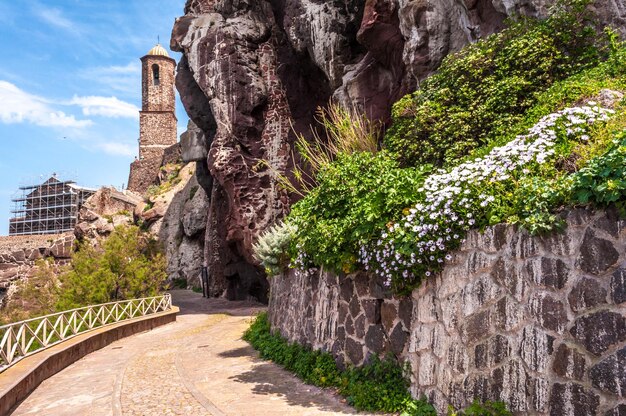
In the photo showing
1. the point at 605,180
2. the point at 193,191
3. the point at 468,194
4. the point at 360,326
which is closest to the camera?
the point at 605,180

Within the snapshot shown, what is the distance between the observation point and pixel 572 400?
153 inches

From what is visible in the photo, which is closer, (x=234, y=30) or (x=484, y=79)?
(x=484, y=79)

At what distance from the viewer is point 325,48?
54.2 ft

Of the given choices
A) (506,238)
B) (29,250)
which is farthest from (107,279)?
(29,250)

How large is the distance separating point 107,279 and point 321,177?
37.1 feet

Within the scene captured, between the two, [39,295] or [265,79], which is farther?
[265,79]

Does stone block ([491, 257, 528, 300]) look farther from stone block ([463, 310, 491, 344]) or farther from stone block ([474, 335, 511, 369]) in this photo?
stone block ([474, 335, 511, 369])

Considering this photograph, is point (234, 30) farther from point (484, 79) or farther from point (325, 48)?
point (484, 79)

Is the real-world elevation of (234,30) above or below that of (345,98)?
above

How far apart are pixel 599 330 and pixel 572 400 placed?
65 cm

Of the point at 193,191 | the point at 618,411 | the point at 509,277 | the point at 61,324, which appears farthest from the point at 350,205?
the point at 193,191

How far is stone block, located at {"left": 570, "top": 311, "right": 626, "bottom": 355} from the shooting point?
364 cm

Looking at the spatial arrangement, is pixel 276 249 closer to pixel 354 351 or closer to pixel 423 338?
pixel 354 351

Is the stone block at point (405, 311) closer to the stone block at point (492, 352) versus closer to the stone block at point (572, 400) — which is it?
the stone block at point (492, 352)
